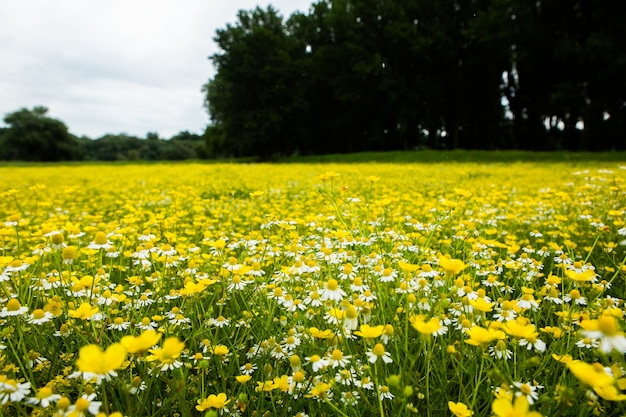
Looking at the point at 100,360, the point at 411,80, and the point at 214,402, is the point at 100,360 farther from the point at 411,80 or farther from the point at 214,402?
the point at 411,80

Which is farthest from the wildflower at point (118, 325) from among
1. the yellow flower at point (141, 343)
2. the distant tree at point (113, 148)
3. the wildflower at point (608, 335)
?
the distant tree at point (113, 148)

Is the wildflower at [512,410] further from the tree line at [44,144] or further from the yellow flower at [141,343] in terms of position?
the tree line at [44,144]

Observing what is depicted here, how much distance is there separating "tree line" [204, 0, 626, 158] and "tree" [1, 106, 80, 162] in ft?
143

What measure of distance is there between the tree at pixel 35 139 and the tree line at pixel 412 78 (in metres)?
43.5

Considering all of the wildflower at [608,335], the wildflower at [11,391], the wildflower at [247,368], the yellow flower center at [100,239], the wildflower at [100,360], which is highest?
the yellow flower center at [100,239]

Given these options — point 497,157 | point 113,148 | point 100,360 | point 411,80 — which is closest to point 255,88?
point 411,80

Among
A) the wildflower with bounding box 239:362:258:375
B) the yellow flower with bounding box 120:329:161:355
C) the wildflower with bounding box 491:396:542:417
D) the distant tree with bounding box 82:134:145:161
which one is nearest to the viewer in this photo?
the wildflower with bounding box 491:396:542:417

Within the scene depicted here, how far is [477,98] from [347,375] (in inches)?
1368

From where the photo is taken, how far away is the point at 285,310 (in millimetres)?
1838

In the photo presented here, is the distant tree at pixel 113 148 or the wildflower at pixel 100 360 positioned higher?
the distant tree at pixel 113 148

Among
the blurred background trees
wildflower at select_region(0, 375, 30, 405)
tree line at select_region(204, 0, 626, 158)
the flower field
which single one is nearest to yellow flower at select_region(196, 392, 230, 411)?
the flower field

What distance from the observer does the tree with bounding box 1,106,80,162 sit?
59812 millimetres

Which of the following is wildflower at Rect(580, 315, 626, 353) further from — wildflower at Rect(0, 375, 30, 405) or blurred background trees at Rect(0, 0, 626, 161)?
blurred background trees at Rect(0, 0, 626, 161)

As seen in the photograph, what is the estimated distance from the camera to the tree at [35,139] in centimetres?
5981
